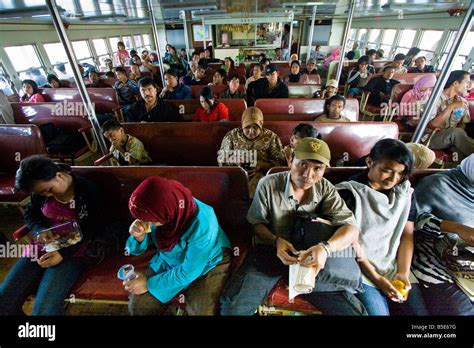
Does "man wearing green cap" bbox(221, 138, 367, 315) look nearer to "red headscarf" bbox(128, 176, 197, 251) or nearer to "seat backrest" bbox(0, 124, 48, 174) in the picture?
"red headscarf" bbox(128, 176, 197, 251)

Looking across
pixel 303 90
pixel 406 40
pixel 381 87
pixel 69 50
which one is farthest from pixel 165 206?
pixel 406 40

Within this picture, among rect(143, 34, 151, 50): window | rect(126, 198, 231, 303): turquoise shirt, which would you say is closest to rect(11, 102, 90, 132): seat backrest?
rect(126, 198, 231, 303): turquoise shirt

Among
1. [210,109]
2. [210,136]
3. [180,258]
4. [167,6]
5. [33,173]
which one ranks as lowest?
[180,258]

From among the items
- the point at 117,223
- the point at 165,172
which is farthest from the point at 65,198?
the point at 165,172

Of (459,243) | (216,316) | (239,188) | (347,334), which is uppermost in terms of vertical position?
(239,188)

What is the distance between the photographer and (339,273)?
4.11 ft

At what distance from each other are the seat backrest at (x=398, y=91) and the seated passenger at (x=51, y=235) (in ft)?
16.0

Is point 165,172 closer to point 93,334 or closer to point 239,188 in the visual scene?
point 239,188

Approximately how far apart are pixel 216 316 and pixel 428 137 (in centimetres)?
318

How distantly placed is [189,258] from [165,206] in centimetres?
35

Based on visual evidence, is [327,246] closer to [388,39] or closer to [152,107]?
[152,107]

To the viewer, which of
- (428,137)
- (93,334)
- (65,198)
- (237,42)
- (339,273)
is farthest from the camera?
(237,42)

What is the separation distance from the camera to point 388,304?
4.47ft

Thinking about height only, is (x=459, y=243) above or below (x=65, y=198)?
below
